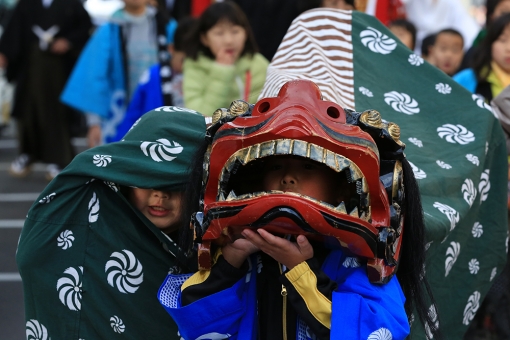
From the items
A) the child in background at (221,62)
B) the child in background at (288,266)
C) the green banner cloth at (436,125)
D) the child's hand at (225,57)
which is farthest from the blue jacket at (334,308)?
the child's hand at (225,57)

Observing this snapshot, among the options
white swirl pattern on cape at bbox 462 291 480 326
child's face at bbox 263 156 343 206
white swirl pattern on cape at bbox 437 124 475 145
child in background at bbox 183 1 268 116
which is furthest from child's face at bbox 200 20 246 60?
child's face at bbox 263 156 343 206

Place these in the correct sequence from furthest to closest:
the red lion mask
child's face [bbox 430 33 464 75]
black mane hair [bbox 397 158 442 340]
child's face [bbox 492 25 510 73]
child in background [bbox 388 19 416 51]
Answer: child in background [bbox 388 19 416 51] → child's face [bbox 430 33 464 75] → child's face [bbox 492 25 510 73] → black mane hair [bbox 397 158 442 340] → the red lion mask

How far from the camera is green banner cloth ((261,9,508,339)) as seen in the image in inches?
122

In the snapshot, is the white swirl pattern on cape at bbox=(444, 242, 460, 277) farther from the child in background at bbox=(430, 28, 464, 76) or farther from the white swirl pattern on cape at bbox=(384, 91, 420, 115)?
the child in background at bbox=(430, 28, 464, 76)

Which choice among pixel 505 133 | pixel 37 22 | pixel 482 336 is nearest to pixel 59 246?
pixel 505 133

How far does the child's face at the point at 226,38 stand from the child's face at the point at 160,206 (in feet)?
8.27

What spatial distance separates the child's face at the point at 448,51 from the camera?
19.3ft

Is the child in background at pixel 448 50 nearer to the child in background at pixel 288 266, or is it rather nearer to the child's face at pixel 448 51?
the child's face at pixel 448 51

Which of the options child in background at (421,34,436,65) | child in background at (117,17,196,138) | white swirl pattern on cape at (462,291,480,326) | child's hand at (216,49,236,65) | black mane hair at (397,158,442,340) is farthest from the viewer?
child in background at (421,34,436,65)

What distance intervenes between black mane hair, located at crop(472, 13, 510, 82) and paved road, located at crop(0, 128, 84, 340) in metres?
2.64

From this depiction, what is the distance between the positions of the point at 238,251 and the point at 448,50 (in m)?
3.95

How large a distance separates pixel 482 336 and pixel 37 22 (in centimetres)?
532

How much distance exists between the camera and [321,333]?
2.26m

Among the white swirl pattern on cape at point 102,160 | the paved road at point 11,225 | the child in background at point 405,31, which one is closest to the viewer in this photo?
the white swirl pattern on cape at point 102,160
